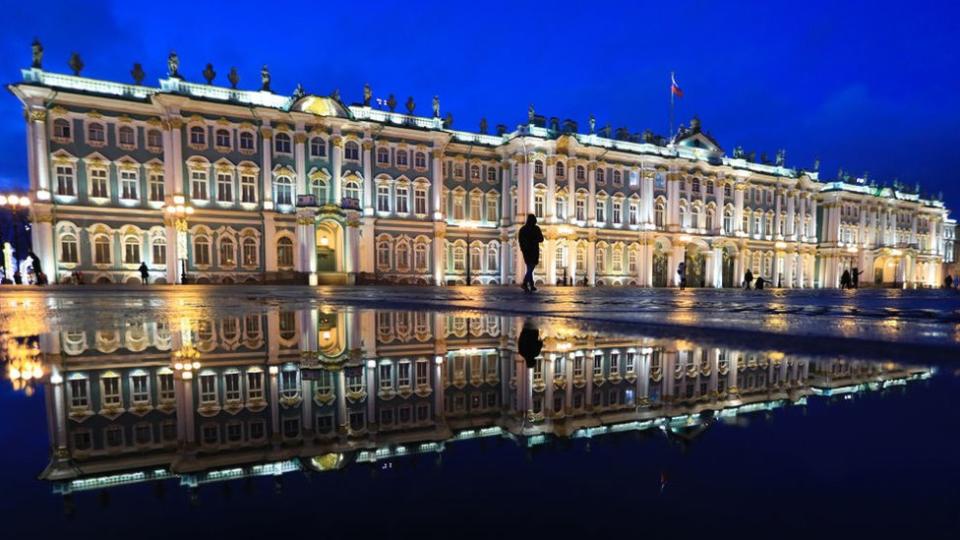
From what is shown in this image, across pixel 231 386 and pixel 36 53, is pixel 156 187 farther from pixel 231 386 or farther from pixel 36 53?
pixel 231 386

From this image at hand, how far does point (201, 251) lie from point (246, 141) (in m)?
7.15

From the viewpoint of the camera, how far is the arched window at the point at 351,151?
32625 mm

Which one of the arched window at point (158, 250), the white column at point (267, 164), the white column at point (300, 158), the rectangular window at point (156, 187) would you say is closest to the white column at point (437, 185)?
the white column at point (300, 158)

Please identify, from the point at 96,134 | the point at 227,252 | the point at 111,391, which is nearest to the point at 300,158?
the point at 227,252

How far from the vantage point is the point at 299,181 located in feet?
103

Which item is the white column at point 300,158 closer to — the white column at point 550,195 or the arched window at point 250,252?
the arched window at point 250,252

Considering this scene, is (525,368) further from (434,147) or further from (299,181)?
(434,147)

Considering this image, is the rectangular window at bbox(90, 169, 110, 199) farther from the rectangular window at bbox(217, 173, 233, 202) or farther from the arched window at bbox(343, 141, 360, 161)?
the arched window at bbox(343, 141, 360, 161)

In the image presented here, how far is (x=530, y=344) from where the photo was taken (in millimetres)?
3205

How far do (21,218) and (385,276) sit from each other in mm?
46757

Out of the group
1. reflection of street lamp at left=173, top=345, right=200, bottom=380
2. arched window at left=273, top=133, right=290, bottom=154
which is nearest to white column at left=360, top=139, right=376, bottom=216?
arched window at left=273, top=133, right=290, bottom=154

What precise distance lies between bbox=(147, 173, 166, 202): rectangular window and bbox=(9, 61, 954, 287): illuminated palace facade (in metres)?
0.10

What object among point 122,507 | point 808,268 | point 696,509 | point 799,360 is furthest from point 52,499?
point 808,268

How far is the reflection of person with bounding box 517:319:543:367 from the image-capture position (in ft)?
8.77
